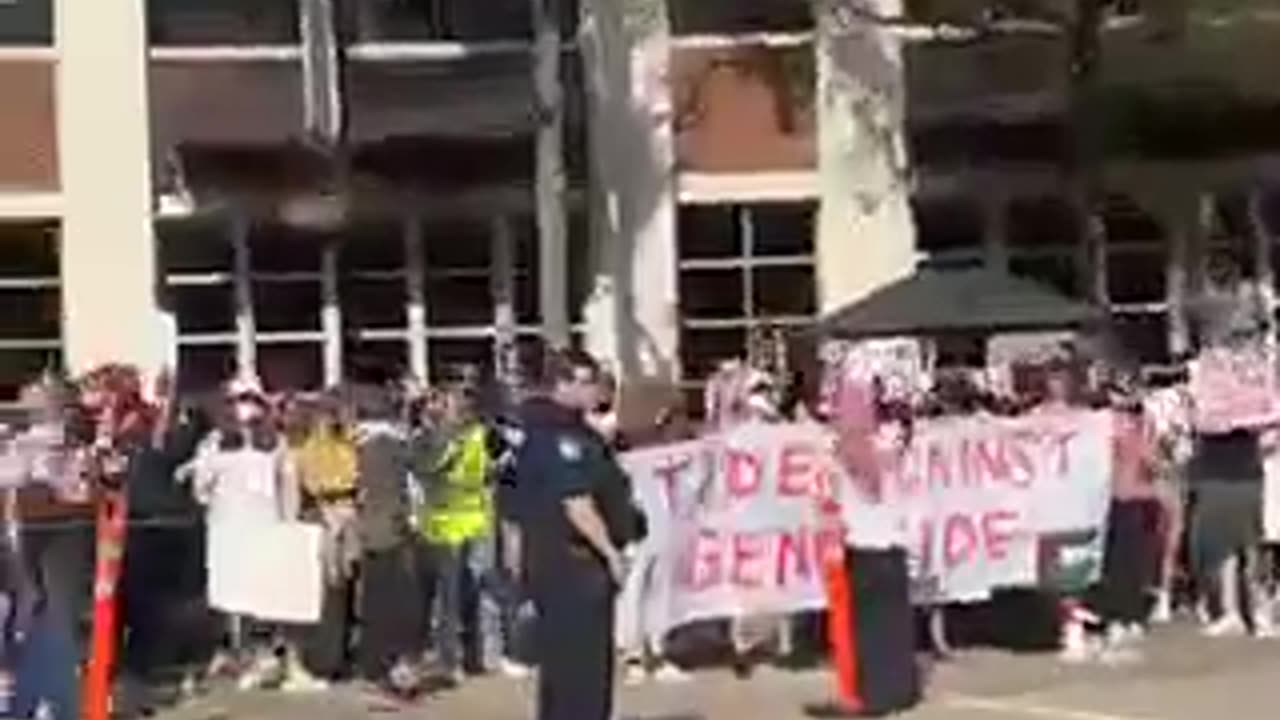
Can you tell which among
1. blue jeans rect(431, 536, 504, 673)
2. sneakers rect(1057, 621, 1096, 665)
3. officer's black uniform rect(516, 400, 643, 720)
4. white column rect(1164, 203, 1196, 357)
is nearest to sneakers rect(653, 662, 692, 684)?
blue jeans rect(431, 536, 504, 673)

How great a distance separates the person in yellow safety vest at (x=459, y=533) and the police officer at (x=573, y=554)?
172 inches

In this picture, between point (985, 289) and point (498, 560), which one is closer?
point (498, 560)

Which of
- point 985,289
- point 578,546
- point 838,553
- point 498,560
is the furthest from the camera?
point 985,289

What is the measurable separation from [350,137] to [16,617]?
35.1ft

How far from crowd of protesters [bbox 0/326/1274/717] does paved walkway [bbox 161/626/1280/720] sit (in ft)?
0.84

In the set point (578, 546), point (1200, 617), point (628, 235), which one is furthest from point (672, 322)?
point (578, 546)

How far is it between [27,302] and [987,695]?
39.3 ft

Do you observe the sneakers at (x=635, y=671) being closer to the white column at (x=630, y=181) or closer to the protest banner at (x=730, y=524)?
the protest banner at (x=730, y=524)

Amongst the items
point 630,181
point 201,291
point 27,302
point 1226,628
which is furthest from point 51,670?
point 630,181

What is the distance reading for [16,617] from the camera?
18094 millimetres

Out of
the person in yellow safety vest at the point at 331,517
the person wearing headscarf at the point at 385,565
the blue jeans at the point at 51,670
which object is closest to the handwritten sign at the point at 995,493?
the person wearing headscarf at the point at 385,565

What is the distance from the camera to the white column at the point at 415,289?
28.9 metres

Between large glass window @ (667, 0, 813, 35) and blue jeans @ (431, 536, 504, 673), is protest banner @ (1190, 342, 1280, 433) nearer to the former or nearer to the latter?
blue jeans @ (431, 536, 504, 673)

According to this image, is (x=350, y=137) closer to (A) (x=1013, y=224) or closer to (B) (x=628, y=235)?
(B) (x=628, y=235)
